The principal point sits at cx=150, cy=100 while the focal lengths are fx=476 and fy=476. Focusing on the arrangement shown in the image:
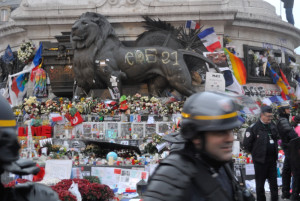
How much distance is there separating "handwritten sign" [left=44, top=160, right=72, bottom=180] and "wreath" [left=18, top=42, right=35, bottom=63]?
7.58m

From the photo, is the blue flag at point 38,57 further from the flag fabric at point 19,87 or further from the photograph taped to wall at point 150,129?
the photograph taped to wall at point 150,129

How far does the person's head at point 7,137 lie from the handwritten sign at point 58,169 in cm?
725

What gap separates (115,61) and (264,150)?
7361 millimetres

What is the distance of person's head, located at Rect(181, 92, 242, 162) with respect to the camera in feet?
8.68

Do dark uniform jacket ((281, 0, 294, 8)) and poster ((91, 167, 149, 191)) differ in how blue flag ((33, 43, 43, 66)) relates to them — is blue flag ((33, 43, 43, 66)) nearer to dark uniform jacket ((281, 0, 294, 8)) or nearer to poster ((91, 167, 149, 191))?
poster ((91, 167, 149, 191))

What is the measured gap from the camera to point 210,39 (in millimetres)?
15508

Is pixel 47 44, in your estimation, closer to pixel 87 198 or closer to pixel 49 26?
pixel 49 26

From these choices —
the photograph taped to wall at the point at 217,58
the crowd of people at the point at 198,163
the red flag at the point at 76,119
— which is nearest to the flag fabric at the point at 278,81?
the photograph taped to wall at the point at 217,58

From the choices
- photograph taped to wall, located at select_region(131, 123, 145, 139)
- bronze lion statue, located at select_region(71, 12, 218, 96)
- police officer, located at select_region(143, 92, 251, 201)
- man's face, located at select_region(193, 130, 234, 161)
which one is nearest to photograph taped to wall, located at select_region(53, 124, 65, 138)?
bronze lion statue, located at select_region(71, 12, 218, 96)

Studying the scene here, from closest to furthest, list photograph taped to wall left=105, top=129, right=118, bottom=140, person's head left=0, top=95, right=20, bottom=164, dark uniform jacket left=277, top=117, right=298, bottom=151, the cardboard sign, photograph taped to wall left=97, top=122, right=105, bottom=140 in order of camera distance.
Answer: person's head left=0, top=95, right=20, bottom=164 < dark uniform jacket left=277, top=117, right=298, bottom=151 < photograph taped to wall left=105, top=129, right=118, bottom=140 < photograph taped to wall left=97, top=122, right=105, bottom=140 < the cardboard sign

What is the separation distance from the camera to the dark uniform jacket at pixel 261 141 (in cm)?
758

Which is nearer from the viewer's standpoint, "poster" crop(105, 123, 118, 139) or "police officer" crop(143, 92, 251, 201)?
"police officer" crop(143, 92, 251, 201)


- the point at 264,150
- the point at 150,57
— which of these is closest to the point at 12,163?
the point at 264,150

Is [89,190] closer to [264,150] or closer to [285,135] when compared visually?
[264,150]
